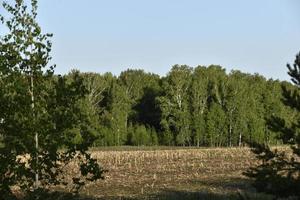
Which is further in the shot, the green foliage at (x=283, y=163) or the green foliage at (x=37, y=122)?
the green foliage at (x=37, y=122)

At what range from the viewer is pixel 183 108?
95750 mm

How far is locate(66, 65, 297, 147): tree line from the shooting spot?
92.1 m

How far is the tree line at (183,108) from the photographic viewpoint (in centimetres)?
9206

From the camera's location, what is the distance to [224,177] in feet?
96.6

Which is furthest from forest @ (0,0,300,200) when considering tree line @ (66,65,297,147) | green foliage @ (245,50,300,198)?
tree line @ (66,65,297,147)

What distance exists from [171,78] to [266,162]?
307 feet

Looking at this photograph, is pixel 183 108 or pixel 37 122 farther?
pixel 183 108

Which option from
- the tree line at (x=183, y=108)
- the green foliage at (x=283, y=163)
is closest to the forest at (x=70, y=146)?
the green foliage at (x=283, y=163)

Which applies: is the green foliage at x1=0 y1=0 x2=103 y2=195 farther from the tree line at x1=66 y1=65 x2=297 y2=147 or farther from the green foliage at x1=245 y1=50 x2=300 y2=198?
the tree line at x1=66 y1=65 x2=297 y2=147

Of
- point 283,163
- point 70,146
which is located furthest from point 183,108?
point 283,163

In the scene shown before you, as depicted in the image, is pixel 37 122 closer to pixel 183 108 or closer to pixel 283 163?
pixel 283 163

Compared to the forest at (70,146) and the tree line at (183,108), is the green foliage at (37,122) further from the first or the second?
the tree line at (183,108)

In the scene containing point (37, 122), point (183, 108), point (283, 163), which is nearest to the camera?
point (283, 163)

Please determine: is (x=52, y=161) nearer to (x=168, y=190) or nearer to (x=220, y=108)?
(x=168, y=190)
